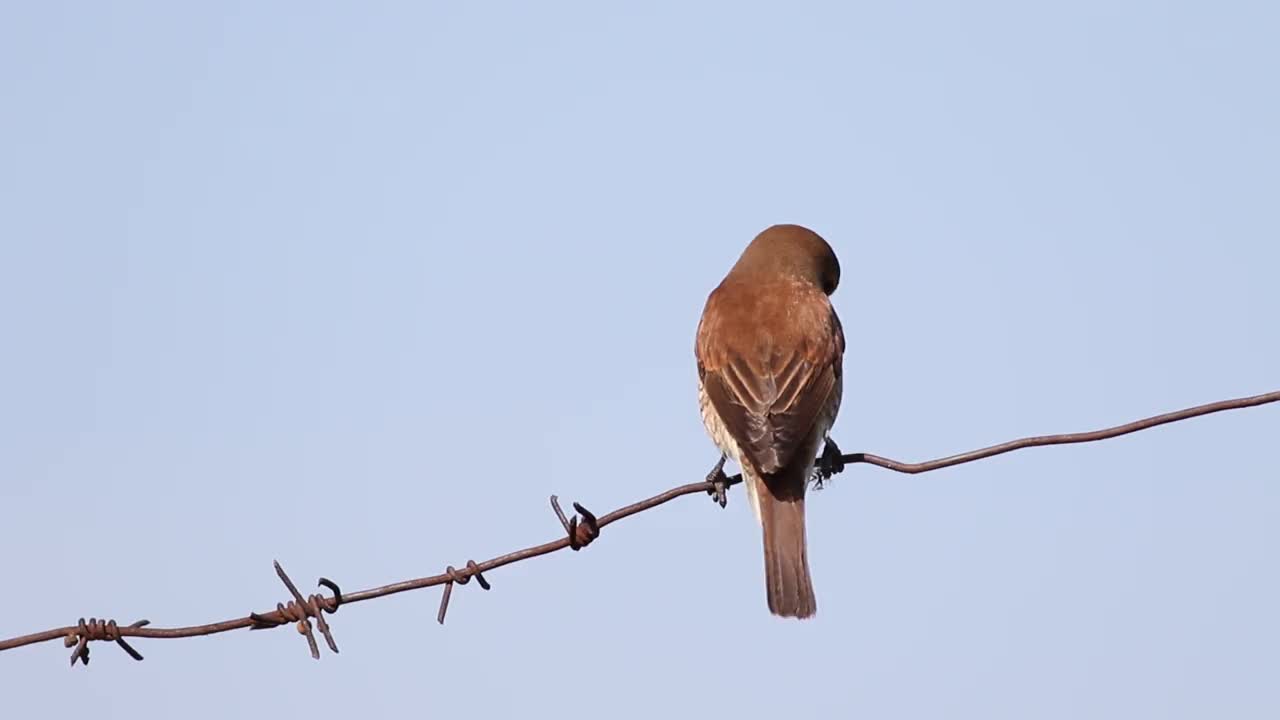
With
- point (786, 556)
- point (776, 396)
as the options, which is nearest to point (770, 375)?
point (776, 396)

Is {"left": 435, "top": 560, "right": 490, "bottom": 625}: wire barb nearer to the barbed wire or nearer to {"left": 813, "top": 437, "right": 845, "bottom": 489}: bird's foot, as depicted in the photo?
the barbed wire

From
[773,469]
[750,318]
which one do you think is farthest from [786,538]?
[750,318]

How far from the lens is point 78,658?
4.74 meters

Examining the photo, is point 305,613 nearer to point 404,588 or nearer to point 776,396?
point 404,588

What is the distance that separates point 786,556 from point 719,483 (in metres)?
0.40

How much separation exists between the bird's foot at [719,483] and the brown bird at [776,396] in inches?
0.7

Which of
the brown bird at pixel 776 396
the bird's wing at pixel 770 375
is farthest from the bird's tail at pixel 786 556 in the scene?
the bird's wing at pixel 770 375

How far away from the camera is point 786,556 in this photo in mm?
6219

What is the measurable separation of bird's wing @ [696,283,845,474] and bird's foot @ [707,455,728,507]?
0.51ft

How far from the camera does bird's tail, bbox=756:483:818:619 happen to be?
6.05 m

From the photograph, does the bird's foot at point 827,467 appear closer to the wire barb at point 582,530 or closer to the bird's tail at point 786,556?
the bird's tail at point 786,556

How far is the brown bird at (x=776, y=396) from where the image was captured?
6.25m

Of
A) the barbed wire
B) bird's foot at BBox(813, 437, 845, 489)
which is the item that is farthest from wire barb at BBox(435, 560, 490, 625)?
bird's foot at BBox(813, 437, 845, 489)

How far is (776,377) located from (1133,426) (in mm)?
2156
